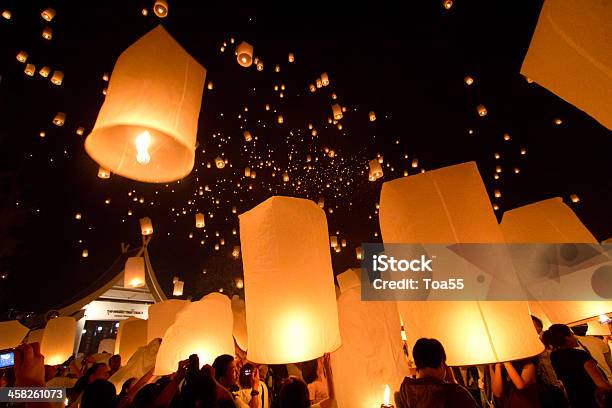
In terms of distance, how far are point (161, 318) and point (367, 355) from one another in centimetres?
379

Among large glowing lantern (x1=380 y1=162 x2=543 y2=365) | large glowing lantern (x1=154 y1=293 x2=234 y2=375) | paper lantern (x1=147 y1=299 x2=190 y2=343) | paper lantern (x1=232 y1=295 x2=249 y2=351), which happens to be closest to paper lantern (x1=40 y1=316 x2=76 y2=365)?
paper lantern (x1=147 y1=299 x2=190 y2=343)

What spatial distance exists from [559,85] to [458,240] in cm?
100

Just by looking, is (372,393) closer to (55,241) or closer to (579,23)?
(579,23)

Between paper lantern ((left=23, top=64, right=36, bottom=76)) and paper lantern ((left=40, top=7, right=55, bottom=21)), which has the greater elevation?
paper lantern ((left=40, top=7, right=55, bottom=21))

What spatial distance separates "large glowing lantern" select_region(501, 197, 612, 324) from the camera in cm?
Result: 318

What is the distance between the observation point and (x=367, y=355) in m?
2.75

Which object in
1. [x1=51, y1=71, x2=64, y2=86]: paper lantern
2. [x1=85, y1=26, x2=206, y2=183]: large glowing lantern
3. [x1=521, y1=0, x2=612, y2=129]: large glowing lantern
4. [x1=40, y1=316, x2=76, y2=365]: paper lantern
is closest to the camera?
[x1=521, y1=0, x2=612, y2=129]: large glowing lantern

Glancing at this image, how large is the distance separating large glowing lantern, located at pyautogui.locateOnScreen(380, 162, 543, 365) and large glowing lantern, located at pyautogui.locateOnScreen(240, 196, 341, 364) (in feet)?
1.78

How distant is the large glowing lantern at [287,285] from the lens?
221cm

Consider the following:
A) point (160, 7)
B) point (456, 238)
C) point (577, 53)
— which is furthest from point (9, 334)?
point (577, 53)

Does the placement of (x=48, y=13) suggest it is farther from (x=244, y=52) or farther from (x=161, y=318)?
(x=161, y=318)

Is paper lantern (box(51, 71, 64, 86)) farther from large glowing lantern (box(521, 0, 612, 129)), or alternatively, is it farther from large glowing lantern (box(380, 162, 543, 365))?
large glowing lantern (box(521, 0, 612, 129))

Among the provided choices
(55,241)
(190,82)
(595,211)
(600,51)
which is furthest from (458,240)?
(55,241)

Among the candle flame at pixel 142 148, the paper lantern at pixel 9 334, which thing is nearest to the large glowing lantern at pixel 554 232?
the candle flame at pixel 142 148
